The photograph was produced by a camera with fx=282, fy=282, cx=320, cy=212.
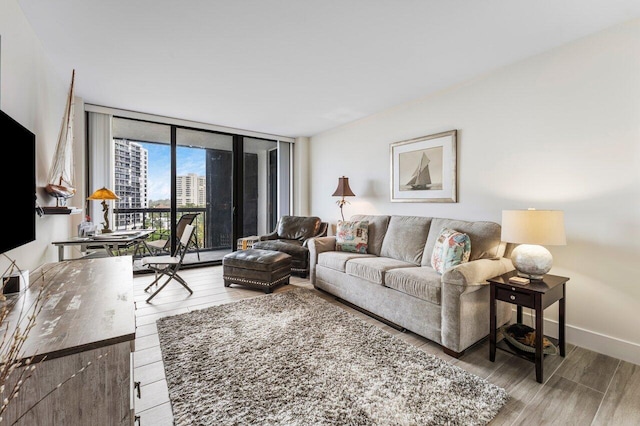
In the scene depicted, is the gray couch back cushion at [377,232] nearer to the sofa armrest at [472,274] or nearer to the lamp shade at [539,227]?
the sofa armrest at [472,274]

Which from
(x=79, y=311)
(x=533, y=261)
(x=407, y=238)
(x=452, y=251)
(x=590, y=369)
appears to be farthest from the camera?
(x=407, y=238)

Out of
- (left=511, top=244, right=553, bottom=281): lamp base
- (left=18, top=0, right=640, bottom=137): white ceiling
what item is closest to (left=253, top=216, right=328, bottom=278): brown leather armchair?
(left=18, top=0, right=640, bottom=137): white ceiling

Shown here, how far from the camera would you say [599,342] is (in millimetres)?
2221

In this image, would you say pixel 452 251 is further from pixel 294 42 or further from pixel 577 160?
pixel 294 42

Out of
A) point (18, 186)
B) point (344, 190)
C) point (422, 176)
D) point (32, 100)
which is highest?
point (32, 100)

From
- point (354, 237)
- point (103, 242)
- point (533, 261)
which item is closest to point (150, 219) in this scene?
point (103, 242)

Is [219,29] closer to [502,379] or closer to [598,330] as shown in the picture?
[502,379]

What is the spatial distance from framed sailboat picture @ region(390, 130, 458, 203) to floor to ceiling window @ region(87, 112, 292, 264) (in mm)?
2602

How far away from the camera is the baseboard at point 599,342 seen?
208cm

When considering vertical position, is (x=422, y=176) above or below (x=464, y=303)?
above

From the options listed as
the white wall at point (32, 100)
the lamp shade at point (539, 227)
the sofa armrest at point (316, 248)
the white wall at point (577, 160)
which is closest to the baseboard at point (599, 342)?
the white wall at point (577, 160)

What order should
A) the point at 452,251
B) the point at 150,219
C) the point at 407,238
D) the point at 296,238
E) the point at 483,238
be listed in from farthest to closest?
1. the point at 296,238
2. the point at 150,219
3. the point at 407,238
4. the point at 483,238
5. the point at 452,251

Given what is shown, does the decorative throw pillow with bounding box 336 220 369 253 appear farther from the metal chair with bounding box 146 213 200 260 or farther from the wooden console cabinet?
the wooden console cabinet

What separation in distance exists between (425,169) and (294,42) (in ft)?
6.89
